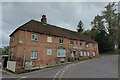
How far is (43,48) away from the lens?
27.7 meters

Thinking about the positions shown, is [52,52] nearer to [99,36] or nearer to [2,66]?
[2,66]

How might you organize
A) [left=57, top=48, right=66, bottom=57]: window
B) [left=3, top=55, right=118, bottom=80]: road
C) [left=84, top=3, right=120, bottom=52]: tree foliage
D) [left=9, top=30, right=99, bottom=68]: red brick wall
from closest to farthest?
[left=3, top=55, right=118, bottom=80]: road, [left=9, top=30, right=99, bottom=68]: red brick wall, [left=57, top=48, right=66, bottom=57]: window, [left=84, top=3, right=120, bottom=52]: tree foliage

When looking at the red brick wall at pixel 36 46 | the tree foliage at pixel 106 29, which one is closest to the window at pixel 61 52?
the red brick wall at pixel 36 46

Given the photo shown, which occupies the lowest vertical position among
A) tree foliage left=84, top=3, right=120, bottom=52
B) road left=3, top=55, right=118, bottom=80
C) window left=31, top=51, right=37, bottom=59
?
road left=3, top=55, right=118, bottom=80

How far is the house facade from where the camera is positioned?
81.1ft

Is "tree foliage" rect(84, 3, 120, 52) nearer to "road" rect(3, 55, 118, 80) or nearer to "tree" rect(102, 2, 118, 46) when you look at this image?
"tree" rect(102, 2, 118, 46)

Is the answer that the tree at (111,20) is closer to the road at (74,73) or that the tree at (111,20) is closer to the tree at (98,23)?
the tree at (98,23)

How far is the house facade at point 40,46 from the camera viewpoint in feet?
81.1

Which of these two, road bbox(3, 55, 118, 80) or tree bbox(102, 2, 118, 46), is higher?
tree bbox(102, 2, 118, 46)

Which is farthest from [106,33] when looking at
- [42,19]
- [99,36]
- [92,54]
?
[42,19]

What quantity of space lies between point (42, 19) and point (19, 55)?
12208mm

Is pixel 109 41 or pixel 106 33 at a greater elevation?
pixel 106 33

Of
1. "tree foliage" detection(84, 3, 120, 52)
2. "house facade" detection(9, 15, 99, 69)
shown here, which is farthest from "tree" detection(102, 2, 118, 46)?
"house facade" detection(9, 15, 99, 69)

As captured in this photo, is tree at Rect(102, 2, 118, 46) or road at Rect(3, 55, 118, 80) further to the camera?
tree at Rect(102, 2, 118, 46)
